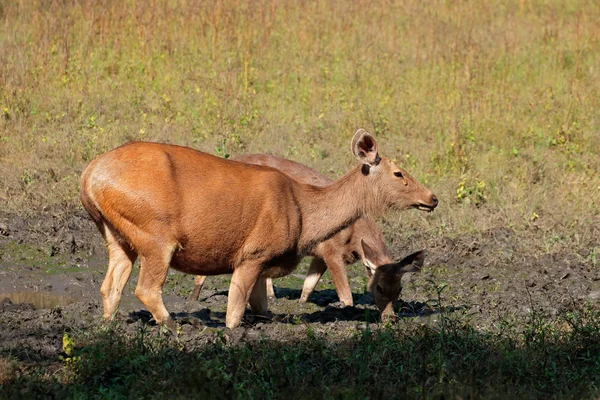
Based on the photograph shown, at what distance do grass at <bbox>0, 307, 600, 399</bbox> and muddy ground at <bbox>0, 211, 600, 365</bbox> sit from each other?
0.89 m

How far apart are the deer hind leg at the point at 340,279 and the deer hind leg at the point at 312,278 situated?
0.26 meters

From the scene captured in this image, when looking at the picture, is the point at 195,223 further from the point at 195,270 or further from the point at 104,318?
the point at 104,318

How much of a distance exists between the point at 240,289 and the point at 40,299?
259cm

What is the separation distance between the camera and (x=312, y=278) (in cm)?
1194

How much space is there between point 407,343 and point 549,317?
2253mm

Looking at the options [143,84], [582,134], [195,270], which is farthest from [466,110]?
[195,270]

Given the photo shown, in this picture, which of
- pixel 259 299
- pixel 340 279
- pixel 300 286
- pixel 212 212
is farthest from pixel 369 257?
pixel 212 212

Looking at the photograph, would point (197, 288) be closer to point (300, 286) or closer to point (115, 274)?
point (300, 286)

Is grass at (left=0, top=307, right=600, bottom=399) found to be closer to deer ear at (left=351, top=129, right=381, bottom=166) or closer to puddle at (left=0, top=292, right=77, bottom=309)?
deer ear at (left=351, top=129, right=381, bottom=166)

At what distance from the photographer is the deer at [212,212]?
8922mm

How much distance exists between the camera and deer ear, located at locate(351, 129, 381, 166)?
10.0m

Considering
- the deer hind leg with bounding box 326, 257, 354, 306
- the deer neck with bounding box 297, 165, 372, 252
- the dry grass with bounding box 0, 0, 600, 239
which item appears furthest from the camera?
the dry grass with bounding box 0, 0, 600, 239

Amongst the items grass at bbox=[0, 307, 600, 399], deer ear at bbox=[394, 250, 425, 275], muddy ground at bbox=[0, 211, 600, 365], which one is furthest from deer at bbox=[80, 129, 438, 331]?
grass at bbox=[0, 307, 600, 399]

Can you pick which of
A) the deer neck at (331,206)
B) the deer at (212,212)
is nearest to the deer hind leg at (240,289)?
the deer at (212,212)
